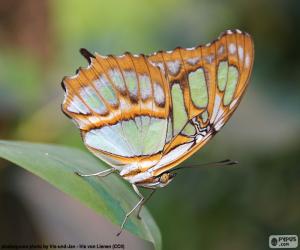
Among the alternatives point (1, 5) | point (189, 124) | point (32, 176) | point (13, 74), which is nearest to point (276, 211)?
point (189, 124)

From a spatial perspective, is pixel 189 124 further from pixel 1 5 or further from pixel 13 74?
pixel 1 5

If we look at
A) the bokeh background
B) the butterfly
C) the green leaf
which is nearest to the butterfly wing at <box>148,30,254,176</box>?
the butterfly

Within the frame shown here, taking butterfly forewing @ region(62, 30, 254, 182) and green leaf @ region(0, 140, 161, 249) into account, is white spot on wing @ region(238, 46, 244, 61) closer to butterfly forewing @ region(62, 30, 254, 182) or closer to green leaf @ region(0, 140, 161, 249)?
butterfly forewing @ region(62, 30, 254, 182)

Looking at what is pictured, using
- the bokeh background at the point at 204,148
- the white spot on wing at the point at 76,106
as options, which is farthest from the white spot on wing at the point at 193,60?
the bokeh background at the point at 204,148

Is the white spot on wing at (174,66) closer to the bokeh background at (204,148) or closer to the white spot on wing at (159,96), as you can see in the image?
the white spot on wing at (159,96)

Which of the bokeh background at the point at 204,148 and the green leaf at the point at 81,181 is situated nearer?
the green leaf at the point at 81,181

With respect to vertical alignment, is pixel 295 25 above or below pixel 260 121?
above

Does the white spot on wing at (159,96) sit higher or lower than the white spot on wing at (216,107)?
higher
